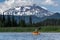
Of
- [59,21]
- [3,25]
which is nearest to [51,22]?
[59,21]

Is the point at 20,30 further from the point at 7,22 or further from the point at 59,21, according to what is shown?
the point at 59,21

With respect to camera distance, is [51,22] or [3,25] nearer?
[3,25]

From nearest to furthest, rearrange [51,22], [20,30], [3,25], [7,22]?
[20,30] < [3,25] < [7,22] < [51,22]

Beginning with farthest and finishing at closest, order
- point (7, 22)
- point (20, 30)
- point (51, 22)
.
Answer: point (51, 22)
point (7, 22)
point (20, 30)

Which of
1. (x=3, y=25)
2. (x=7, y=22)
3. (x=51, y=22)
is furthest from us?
(x=51, y=22)

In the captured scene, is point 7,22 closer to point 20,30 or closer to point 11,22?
point 11,22

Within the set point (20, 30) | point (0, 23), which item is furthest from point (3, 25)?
point (20, 30)

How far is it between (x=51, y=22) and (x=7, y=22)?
70.0ft

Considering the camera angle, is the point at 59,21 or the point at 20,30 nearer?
the point at 20,30

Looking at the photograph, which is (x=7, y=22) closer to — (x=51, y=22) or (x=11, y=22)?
(x=11, y=22)

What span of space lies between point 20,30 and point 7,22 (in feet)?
79.8

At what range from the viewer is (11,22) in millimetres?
111375

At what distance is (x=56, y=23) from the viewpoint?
11475cm

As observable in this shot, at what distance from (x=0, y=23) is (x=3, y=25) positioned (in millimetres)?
4900
